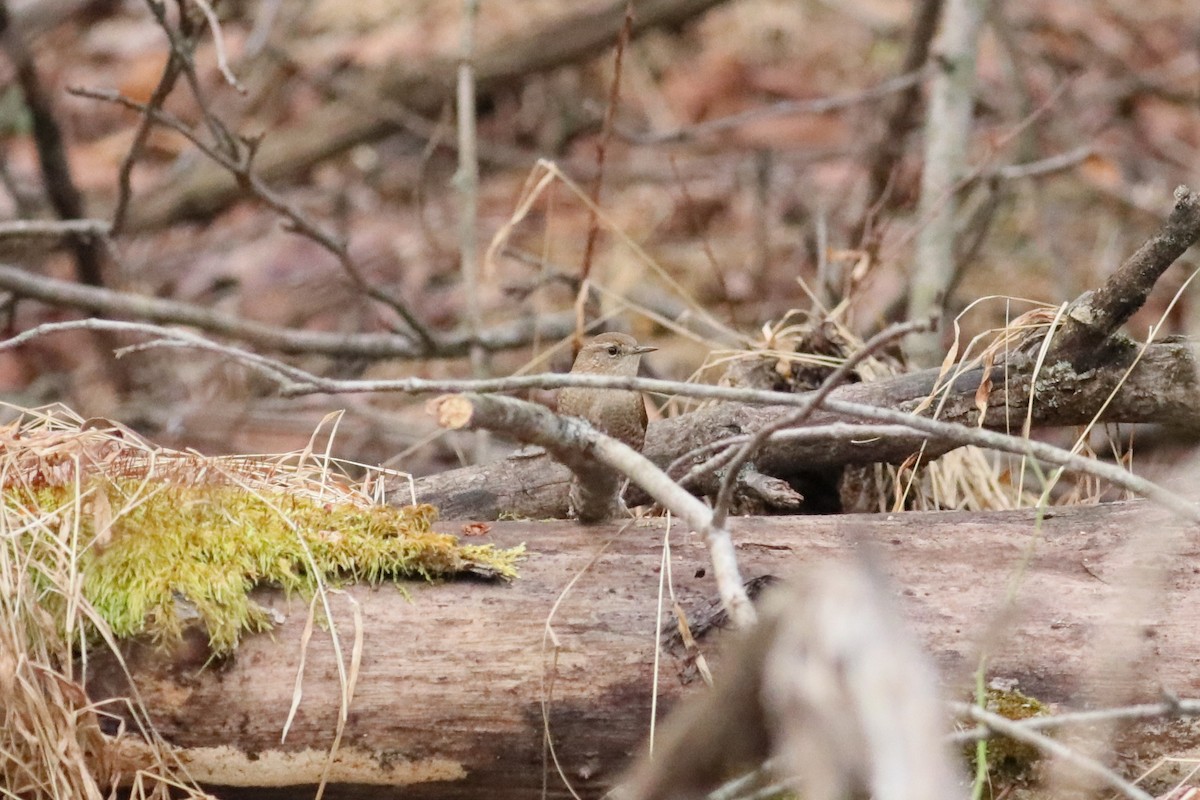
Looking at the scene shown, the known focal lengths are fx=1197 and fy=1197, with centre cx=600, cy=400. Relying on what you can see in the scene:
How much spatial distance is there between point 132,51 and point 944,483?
8.07 m

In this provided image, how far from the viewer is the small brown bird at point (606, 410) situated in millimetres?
2600

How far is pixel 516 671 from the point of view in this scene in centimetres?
246

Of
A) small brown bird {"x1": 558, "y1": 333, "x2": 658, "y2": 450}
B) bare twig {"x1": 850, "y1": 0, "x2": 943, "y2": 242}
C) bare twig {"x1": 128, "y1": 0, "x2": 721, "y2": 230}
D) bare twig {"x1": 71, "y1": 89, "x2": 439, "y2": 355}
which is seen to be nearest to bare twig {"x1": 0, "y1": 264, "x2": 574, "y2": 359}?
bare twig {"x1": 71, "y1": 89, "x2": 439, "y2": 355}

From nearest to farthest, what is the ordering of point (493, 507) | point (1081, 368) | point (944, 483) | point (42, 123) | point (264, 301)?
point (1081, 368), point (493, 507), point (944, 483), point (42, 123), point (264, 301)

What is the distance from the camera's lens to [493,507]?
10.6 feet

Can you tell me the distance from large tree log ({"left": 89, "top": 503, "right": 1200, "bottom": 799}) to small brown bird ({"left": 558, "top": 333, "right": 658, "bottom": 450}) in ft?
2.33

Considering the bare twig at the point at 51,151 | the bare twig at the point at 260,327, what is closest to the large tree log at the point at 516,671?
the bare twig at the point at 260,327

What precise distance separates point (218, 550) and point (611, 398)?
3.73 feet

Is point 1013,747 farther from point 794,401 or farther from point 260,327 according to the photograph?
point 260,327

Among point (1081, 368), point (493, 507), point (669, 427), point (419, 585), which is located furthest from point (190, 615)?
point (1081, 368)

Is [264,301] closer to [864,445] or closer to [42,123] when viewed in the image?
[42,123]

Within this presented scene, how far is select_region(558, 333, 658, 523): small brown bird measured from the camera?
2.60 m

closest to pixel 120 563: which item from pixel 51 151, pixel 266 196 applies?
pixel 266 196

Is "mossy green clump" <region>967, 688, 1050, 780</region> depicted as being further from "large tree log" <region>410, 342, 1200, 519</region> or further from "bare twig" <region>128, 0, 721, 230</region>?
"bare twig" <region>128, 0, 721, 230</region>
